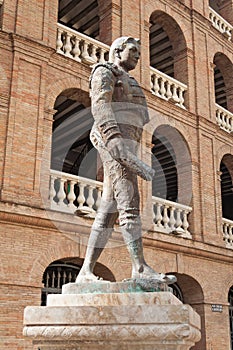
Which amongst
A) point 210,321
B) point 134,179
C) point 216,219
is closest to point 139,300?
point 134,179

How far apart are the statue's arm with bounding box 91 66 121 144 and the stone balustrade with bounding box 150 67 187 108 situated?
9203mm

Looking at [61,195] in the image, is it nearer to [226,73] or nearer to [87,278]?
[87,278]

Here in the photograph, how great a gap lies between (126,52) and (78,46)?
7632 millimetres

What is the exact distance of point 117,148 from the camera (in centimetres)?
380

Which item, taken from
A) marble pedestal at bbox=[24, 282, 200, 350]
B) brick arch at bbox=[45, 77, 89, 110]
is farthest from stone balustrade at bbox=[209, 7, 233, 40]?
marble pedestal at bbox=[24, 282, 200, 350]

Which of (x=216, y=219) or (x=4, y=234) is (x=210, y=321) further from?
(x=4, y=234)

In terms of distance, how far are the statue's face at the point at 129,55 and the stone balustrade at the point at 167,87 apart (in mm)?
8797

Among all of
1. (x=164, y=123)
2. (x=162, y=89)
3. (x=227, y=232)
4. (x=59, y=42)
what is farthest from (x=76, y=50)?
(x=227, y=232)

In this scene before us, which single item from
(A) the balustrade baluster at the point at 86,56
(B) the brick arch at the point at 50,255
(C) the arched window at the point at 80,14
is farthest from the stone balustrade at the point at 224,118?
(B) the brick arch at the point at 50,255

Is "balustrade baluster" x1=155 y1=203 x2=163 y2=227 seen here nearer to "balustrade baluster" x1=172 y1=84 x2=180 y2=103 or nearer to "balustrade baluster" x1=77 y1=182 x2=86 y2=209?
"balustrade baluster" x1=77 y1=182 x2=86 y2=209

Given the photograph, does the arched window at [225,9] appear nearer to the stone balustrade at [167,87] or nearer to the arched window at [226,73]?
the arched window at [226,73]

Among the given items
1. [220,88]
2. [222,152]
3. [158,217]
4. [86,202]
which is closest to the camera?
[86,202]

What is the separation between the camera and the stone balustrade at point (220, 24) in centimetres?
1648

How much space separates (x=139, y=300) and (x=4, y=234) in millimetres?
5819
